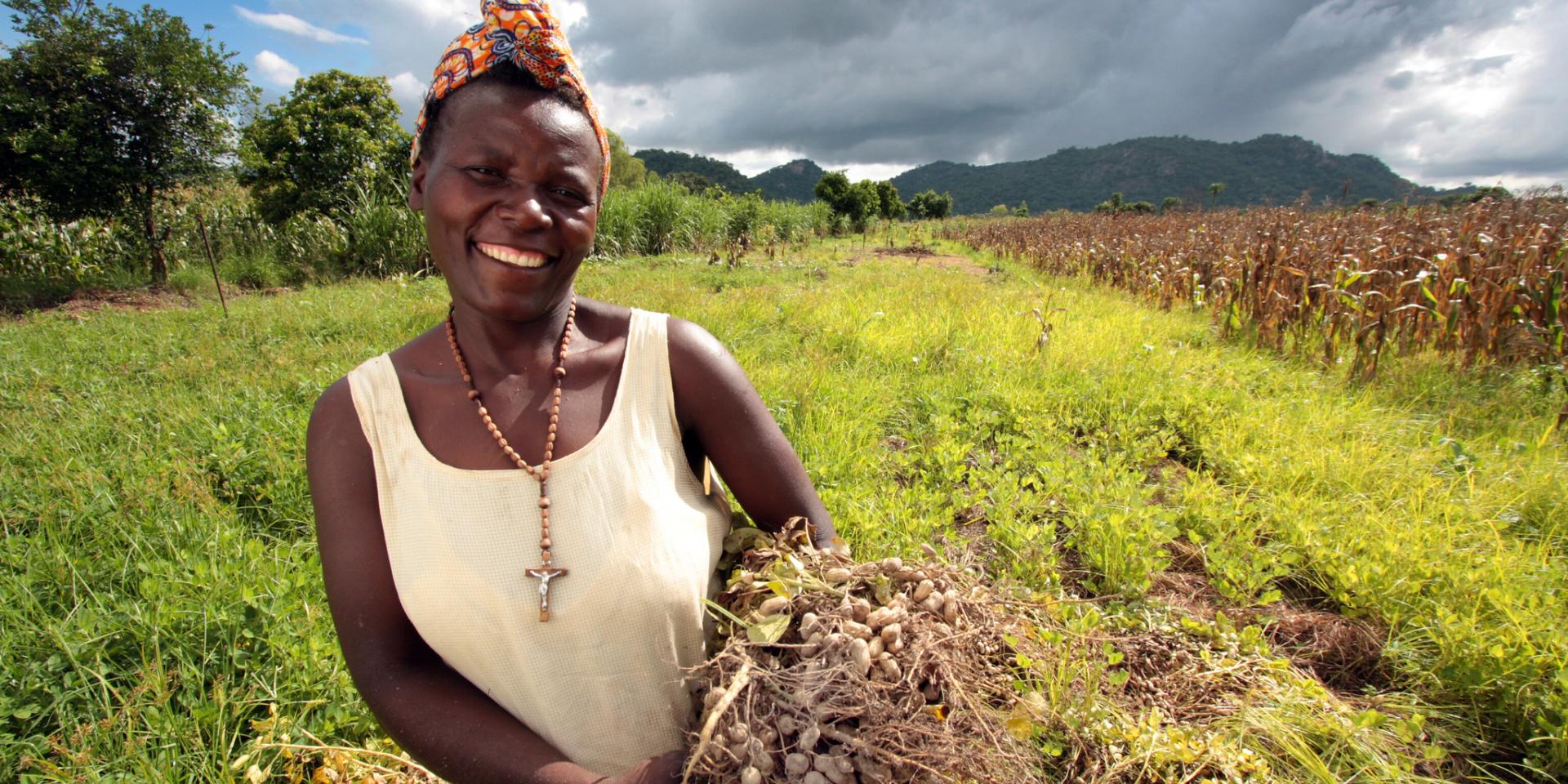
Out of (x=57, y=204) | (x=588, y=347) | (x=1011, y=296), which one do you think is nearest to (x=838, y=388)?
(x=588, y=347)

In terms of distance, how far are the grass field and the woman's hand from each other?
32.4 inches

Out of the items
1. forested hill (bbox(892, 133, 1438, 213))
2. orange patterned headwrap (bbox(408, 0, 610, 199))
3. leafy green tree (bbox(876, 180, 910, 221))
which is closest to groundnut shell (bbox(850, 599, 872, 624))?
orange patterned headwrap (bbox(408, 0, 610, 199))

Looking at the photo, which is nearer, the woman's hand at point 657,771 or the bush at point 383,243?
the woman's hand at point 657,771

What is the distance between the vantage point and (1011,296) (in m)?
8.27

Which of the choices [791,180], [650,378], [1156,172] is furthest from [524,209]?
[791,180]

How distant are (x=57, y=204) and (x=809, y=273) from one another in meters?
10.5

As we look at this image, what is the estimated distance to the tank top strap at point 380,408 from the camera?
121 centimetres

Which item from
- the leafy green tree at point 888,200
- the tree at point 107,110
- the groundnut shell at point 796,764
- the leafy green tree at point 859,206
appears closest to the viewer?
the groundnut shell at point 796,764

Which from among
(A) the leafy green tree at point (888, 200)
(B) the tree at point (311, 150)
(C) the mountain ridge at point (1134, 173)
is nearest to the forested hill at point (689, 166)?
(C) the mountain ridge at point (1134, 173)

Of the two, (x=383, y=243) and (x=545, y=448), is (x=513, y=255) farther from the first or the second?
(x=383, y=243)

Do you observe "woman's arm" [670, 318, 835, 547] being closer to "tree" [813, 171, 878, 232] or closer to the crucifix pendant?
the crucifix pendant

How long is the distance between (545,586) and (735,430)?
46 centimetres

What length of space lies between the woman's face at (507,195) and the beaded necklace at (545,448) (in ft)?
0.44

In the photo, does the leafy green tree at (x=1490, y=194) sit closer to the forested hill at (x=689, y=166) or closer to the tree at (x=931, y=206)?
the tree at (x=931, y=206)
